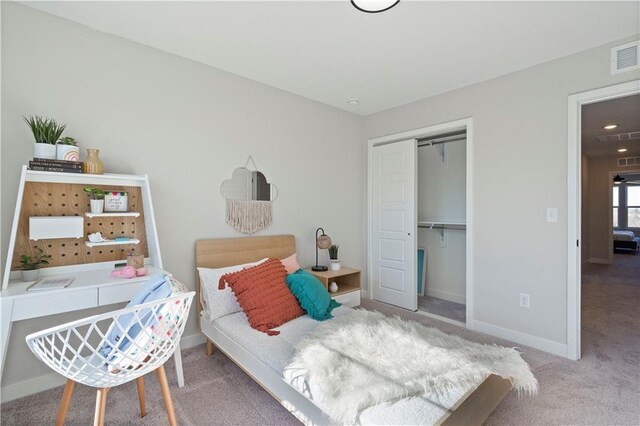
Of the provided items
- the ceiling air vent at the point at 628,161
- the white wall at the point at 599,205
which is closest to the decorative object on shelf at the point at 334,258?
the white wall at the point at 599,205

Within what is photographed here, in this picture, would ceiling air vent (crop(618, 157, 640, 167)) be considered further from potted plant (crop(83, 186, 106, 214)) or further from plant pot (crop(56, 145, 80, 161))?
plant pot (crop(56, 145, 80, 161))

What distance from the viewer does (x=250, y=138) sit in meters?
3.11

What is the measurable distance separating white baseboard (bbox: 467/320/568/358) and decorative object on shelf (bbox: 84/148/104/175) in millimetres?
3511

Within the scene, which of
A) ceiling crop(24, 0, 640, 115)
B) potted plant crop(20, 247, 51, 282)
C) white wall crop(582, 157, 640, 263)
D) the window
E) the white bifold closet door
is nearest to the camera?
potted plant crop(20, 247, 51, 282)

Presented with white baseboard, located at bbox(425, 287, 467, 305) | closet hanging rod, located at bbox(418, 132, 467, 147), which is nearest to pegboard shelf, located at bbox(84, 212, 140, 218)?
closet hanging rod, located at bbox(418, 132, 467, 147)

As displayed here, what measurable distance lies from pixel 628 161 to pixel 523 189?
5892mm

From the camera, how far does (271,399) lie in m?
1.97

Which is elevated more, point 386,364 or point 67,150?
point 67,150

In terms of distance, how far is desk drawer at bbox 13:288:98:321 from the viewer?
1643mm

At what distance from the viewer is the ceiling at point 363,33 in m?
2.00

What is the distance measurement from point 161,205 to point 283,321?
1.38 m

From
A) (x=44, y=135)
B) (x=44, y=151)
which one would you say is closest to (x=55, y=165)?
(x=44, y=151)

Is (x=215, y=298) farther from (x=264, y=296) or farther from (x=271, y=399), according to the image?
(x=271, y=399)

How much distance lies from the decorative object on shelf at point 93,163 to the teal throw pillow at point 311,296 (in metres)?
1.54
